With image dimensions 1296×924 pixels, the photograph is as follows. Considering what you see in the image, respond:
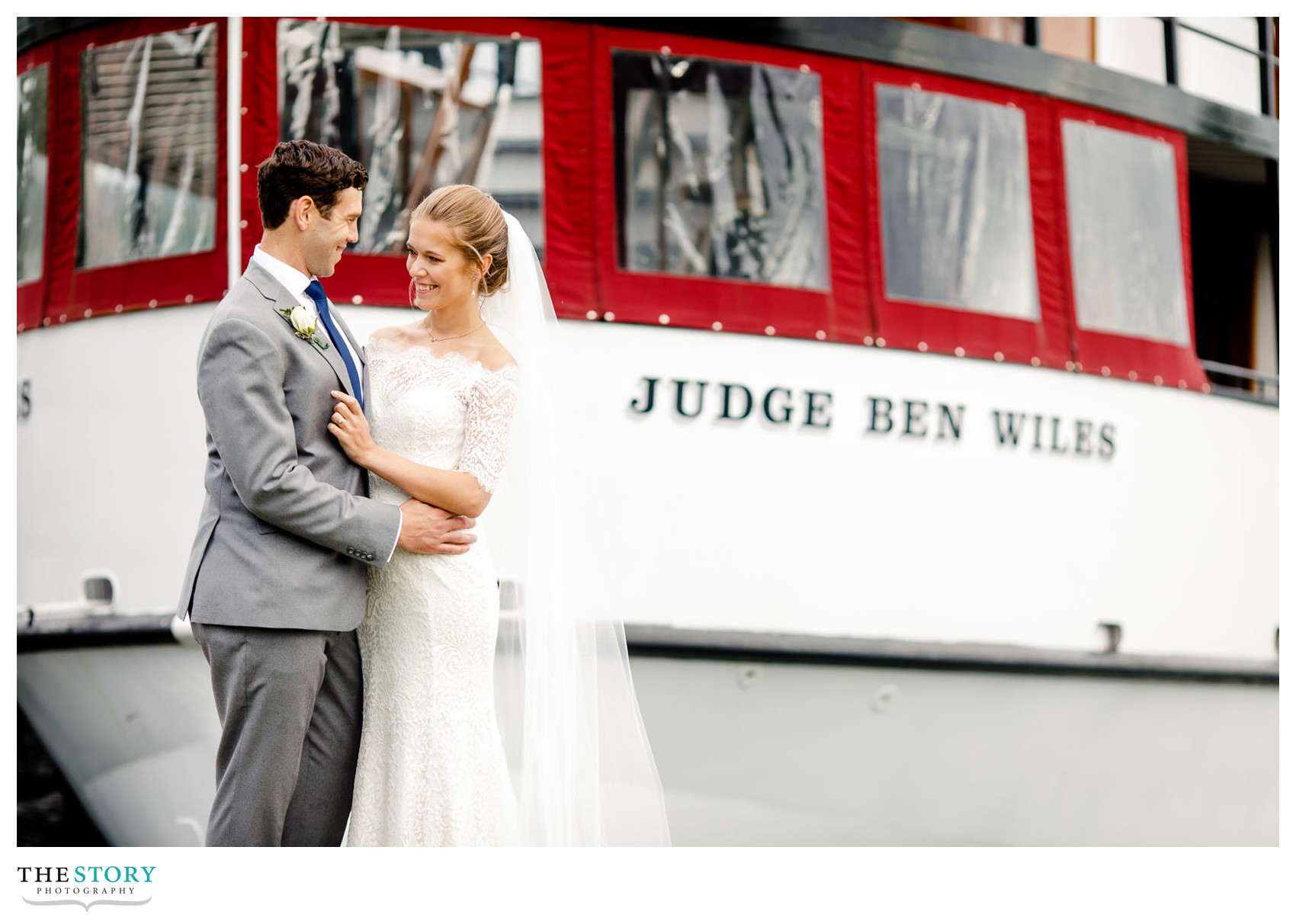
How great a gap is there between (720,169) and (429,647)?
2215mm

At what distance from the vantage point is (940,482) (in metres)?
4.90

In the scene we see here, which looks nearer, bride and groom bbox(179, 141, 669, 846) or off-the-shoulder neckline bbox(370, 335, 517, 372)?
bride and groom bbox(179, 141, 669, 846)

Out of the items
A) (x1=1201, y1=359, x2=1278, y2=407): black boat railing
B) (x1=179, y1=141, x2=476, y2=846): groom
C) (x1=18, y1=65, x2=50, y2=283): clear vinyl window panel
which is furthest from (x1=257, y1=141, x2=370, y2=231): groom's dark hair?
(x1=1201, y1=359, x2=1278, y2=407): black boat railing

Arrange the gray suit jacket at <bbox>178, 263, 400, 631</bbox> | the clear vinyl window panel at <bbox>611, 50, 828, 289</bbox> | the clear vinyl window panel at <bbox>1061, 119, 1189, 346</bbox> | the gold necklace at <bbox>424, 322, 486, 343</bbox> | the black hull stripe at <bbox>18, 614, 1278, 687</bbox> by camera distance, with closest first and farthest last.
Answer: the gray suit jacket at <bbox>178, 263, 400, 631</bbox> → the gold necklace at <bbox>424, 322, 486, 343</bbox> → the black hull stripe at <bbox>18, 614, 1278, 687</bbox> → the clear vinyl window panel at <bbox>611, 50, 828, 289</bbox> → the clear vinyl window panel at <bbox>1061, 119, 1189, 346</bbox>

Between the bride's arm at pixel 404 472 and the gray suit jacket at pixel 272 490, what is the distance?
0.03 meters

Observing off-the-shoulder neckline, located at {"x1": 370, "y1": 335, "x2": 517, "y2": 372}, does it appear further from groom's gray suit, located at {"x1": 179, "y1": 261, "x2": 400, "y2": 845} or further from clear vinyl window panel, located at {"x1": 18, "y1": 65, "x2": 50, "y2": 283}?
clear vinyl window panel, located at {"x1": 18, "y1": 65, "x2": 50, "y2": 283}

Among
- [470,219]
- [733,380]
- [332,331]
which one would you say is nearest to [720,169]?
[733,380]

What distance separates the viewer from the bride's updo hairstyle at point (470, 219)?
3.06 m

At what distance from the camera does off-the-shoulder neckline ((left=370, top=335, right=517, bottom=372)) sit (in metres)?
3.08

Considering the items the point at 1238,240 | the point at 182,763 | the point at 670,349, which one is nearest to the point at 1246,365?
the point at 1238,240

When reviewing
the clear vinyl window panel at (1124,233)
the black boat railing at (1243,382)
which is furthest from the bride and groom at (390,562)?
the black boat railing at (1243,382)

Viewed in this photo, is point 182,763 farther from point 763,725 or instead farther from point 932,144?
point 932,144

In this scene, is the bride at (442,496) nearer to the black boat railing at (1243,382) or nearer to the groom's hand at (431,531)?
the groom's hand at (431,531)
